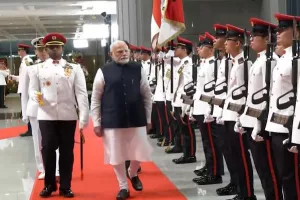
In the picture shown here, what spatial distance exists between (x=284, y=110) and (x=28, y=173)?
3.70 metres

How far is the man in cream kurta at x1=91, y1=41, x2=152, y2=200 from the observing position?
4.65 meters

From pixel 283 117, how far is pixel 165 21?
3328 mm

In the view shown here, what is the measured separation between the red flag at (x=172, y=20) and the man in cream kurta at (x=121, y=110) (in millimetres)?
1629

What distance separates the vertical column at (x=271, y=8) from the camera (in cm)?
1079

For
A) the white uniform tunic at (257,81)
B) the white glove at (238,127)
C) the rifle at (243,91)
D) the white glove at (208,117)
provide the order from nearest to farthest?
the white uniform tunic at (257,81) → the white glove at (238,127) → the rifle at (243,91) → the white glove at (208,117)

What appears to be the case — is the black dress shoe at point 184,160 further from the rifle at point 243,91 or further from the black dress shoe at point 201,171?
the rifle at point 243,91

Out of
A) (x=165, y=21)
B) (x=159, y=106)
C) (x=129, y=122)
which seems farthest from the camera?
(x=159, y=106)

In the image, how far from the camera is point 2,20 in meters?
18.7

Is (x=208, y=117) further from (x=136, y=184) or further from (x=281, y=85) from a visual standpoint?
(x=281, y=85)

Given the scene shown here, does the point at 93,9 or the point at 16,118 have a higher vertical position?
the point at 93,9

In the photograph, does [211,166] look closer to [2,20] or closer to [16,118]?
[16,118]

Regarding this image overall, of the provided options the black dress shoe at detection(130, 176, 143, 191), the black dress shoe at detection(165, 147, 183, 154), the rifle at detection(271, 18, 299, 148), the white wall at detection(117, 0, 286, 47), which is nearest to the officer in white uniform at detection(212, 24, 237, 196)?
the black dress shoe at detection(130, 176, 143, 191)

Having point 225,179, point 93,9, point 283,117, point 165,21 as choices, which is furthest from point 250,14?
point 283,117

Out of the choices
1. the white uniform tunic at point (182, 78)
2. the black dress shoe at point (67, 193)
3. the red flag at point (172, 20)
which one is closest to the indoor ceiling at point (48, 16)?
the red flag at point (172, 20)
